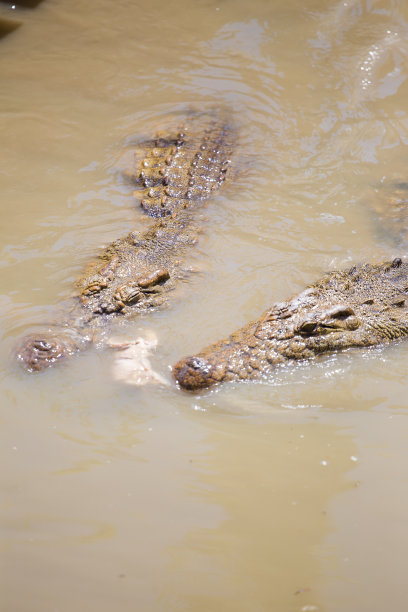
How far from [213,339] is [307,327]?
666 millimetres

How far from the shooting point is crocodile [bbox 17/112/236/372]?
13.2 ft

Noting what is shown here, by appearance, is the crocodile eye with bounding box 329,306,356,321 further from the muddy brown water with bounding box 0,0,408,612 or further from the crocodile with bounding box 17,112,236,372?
the crocodile with bounding box 17,112,236,372

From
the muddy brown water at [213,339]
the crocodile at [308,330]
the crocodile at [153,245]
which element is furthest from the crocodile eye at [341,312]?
the crocodile at [153,245]

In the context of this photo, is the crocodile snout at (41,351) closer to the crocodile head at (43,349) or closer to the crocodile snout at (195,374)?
the crocodile head at (43,349)

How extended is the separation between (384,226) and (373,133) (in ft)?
5.38

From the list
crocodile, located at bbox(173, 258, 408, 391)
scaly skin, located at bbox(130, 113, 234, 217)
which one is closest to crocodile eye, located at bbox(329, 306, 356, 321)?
crocodile, located at bbox(173, 258, 408, 391)

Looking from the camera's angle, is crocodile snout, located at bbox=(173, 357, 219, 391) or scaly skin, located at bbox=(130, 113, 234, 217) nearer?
crocodile snout, located at bbox=(173, 357, 219, 391)

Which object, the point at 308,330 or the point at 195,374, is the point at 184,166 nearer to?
the point at 308,330

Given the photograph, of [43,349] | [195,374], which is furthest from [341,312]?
[43,349]

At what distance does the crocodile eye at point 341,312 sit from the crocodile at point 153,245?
1222 mm

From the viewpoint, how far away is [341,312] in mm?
4039

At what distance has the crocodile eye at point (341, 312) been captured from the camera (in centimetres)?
402

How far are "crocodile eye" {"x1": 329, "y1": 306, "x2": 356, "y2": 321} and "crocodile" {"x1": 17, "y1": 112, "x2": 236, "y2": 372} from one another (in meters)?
1.22

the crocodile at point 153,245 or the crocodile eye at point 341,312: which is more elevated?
the crocodile at point 153,245
